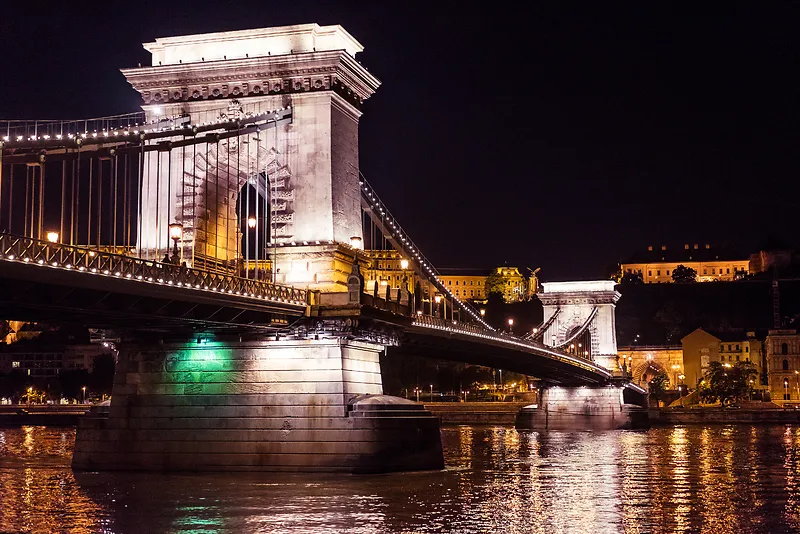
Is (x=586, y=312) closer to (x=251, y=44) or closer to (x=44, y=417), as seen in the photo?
(x=44, y=417)

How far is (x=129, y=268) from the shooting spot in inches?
1115

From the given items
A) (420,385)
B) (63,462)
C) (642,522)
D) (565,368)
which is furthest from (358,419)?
(420,385)

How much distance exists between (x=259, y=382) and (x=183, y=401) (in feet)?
8.38

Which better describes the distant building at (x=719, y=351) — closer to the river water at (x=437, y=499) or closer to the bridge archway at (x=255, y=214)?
the river water at (x=437, y=499)

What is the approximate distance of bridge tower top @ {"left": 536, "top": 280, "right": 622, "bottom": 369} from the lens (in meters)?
94.1

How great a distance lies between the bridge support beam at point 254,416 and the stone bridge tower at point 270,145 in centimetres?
343

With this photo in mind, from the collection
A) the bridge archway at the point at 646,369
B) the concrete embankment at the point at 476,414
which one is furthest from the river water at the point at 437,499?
the bridge archway at the point at 646,369

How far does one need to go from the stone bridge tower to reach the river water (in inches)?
321

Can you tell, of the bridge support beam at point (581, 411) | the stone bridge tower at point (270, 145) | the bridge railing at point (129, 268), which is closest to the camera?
the bridge railing at point (129, 268)

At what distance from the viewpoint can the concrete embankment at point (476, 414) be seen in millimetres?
98625

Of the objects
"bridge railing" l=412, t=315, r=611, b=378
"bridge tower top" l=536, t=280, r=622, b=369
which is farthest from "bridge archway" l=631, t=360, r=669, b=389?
"bridge railing" l=412, t=315, r=611, b=378

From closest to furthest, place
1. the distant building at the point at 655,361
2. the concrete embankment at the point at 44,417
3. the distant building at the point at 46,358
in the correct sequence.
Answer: the concrete embankment at the point at 44,417 → the distant building at the point at 46,358 → the distant building at the point at 655,361

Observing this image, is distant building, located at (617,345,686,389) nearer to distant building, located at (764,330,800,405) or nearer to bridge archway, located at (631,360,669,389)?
bridge archway, located at (631,360,669,389)

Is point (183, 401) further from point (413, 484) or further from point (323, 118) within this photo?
point (323, 118)
